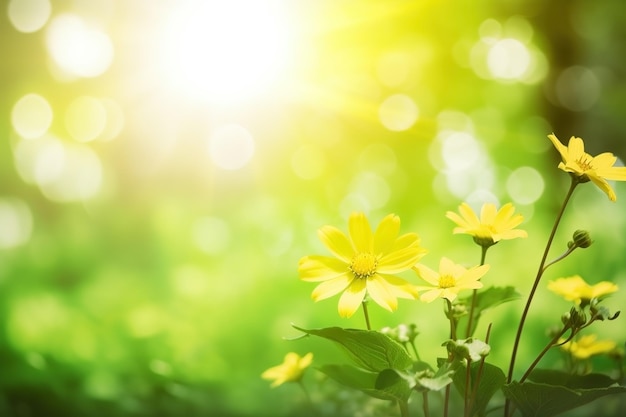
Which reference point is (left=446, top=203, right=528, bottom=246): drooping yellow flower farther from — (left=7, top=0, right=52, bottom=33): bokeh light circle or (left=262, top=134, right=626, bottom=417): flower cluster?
(left=7, top=0, right=52, bottom=33): bokeh light circle

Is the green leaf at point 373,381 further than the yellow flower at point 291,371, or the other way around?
the yellow flower at point 291,371

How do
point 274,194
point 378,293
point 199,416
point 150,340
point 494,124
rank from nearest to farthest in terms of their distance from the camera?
point 378,293 < point 199,416 < point 150,340 < point 274,194 < point 494,124

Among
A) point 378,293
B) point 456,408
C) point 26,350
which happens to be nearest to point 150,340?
point 26,350

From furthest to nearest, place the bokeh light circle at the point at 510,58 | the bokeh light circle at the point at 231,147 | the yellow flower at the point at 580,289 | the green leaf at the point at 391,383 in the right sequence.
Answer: the bokeh light circle at the point at 510,58
the bokeh light circle at the point at 231,147
the yellow flower at the point at 580,289
the green leaf at the point at 391,383

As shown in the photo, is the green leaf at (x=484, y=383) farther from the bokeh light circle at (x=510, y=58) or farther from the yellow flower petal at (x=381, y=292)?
the bokeh light circle at (x=510, y=58)

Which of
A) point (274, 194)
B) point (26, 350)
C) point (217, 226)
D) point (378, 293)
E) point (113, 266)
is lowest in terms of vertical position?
point (378, 293)

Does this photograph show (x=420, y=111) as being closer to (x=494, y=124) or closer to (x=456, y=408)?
(x=494, y=124)

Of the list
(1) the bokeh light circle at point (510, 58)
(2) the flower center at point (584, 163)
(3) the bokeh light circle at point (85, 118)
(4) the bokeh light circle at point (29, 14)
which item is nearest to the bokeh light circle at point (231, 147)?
(3) the bokeh light circle at point (85, 118)

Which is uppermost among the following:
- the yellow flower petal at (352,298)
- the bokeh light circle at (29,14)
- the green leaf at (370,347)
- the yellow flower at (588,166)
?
the bokeh light circle at (29,14)
